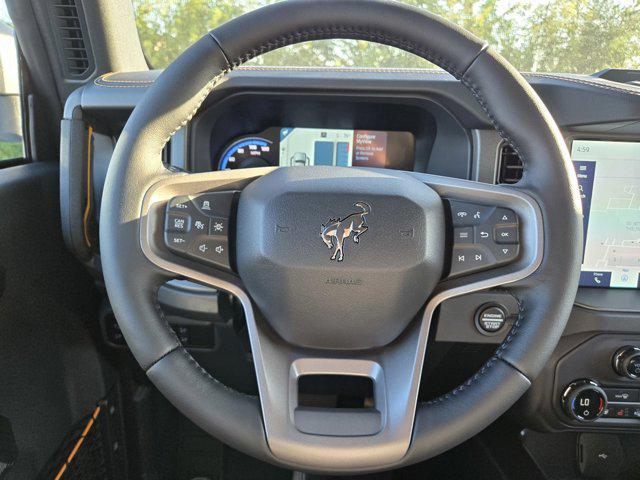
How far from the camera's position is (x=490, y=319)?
3.37 ft

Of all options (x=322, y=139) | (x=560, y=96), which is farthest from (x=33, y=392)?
(x=560, y=96)

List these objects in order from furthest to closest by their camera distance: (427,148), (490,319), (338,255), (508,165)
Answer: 1. (427,148)
2. (508,165)
3. (490,319)
4. (338,255)

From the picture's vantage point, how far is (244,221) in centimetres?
92

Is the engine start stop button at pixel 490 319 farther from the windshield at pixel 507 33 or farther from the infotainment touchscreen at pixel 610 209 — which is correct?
the windshield at pixel 507 33

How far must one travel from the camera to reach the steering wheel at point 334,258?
0.83 metres

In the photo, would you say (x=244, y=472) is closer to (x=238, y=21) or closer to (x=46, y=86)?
(x=46, y=86)

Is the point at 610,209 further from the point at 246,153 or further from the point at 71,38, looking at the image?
the point at 71,38

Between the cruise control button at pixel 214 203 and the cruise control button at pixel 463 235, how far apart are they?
0.35 meters

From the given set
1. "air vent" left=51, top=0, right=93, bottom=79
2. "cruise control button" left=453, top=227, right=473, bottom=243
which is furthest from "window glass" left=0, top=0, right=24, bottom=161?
"cruise control button" left=453, top=227, right=473, bottom=243

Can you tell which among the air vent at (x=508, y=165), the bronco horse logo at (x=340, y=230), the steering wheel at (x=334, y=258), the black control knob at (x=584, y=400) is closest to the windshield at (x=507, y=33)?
the air vent at (x=508, y=165)

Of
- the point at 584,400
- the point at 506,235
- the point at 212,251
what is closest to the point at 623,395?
the point at 584,400

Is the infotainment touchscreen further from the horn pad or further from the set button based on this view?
the set button

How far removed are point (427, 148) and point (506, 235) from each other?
53 centimetres

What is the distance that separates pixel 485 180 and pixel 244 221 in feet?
1.91
